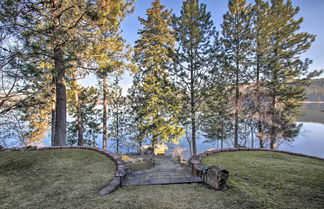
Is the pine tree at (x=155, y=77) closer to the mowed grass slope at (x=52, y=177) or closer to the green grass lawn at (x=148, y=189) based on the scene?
the mowed grass slope at (x=52, y=177)

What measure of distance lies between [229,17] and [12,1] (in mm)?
10040

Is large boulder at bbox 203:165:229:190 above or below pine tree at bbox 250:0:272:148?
below

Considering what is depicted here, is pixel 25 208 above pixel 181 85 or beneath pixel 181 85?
beneath

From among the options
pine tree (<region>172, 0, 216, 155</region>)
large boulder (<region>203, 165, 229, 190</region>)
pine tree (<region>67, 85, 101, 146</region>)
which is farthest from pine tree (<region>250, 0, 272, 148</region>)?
pine tree (<region>67, 85, 101, 146</region>)

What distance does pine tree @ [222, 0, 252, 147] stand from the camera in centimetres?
812

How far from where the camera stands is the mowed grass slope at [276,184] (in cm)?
194

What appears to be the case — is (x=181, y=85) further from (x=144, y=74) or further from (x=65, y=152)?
(x=65, y=152)

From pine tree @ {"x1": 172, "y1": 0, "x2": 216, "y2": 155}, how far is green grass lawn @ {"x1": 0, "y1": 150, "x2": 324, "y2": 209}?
4.71 meters

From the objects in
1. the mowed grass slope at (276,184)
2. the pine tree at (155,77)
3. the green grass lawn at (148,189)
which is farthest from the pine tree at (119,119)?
the mowed grass slope at (276,184)

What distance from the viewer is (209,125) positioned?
831 centimetres

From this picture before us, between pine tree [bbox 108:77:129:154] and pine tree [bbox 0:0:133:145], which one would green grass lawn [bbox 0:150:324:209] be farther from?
pine tree [bbox 108:77:129:154]

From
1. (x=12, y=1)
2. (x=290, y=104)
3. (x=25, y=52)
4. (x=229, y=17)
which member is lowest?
(x=290, y=104)

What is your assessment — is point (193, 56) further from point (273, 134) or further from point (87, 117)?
point (87, 117)

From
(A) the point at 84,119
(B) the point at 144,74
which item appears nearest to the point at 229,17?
(B) the point at 144,74
